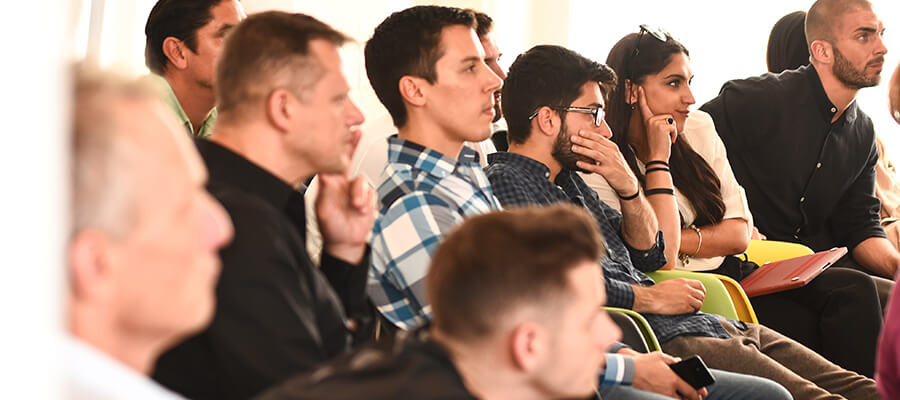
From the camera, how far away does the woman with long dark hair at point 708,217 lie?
123 inches

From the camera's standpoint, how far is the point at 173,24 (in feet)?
8.92

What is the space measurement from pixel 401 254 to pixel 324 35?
49 cm

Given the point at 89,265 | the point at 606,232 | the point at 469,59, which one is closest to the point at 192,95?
the point at 469,59

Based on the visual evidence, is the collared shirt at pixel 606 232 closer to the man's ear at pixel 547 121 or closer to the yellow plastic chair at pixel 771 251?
the man's ear at pixel 547 121

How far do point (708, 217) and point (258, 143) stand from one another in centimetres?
202

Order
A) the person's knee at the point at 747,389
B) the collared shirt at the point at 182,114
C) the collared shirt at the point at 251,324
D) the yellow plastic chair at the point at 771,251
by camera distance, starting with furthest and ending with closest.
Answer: the yellow plastic chair at the point at 771,251, the collared shirt at the point at 182,114, the person's knee at the point at 747,389, the collared shirt at the point at 251,324

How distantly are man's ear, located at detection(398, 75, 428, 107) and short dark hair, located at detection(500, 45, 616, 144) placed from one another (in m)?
0.51

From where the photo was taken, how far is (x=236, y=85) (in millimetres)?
1521

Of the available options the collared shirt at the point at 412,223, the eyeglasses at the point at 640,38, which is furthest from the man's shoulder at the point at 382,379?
the eyeglasses at the point at 640,38

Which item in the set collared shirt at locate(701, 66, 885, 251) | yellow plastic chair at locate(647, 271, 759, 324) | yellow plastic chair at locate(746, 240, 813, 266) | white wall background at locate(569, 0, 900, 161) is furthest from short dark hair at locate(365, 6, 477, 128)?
white wall background at locate(569, 0, 900, 161)

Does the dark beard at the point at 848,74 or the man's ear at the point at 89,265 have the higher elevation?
the man's ear at the point at 89,265

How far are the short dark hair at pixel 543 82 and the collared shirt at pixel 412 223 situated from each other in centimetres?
62

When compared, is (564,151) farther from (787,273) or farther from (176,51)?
(176,51)

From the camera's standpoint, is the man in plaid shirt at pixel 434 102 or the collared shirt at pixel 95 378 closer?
the collared shirt at pixel 95 378
